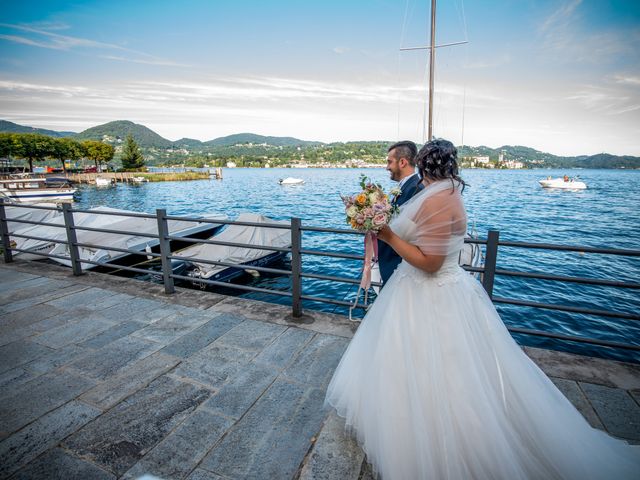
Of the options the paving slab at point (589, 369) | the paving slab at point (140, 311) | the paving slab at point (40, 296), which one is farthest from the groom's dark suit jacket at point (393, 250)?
the paving slab at point (40, 296)

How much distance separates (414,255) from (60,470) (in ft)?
9.58

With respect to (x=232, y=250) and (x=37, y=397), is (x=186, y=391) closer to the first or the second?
(x=37, y=397)

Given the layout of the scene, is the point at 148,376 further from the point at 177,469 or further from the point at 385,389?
the point at 385,389

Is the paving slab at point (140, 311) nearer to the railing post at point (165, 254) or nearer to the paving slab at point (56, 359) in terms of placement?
the railing post at point (165, 254)

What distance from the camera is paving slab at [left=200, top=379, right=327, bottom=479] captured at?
2.34m

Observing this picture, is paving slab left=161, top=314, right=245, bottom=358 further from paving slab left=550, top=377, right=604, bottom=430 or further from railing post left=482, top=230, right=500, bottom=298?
paving slab left=550, top=377, right=604, bottom=430

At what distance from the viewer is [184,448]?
2.51 meters

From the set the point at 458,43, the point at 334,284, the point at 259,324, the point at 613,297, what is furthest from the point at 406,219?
the point at 613,297

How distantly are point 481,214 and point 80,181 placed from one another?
8681 centimetres

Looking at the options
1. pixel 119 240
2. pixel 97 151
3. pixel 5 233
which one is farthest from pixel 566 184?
pixel 97 151

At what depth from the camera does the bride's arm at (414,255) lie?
7.21ft

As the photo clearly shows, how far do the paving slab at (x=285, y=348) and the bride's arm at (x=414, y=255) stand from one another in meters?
2.12

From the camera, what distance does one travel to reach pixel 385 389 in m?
2.23

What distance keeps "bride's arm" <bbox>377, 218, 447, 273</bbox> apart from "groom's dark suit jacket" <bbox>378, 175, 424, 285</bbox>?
1214 mm
